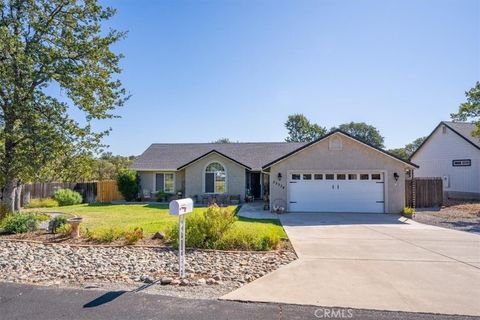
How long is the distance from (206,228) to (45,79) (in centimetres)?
761

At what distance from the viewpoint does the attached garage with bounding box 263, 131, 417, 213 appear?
15.8 m

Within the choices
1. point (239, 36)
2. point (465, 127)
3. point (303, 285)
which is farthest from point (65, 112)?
point (465, 127)

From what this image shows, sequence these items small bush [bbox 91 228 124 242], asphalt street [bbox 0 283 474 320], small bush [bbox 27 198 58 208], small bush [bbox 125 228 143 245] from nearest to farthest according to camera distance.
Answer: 1. asphalt street [bbox 0 283 474 320]
2. small bush [bbox 125 228 143 245]
3. small bush [bbox 91 228 124 242]
4. small bush [bbox 27 198 58 208]

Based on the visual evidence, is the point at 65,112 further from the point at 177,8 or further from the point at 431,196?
the point at 431,196

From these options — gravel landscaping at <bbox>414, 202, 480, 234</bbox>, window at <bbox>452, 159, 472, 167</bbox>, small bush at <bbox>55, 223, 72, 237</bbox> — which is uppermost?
window at <bbox>452, 159, 472, 167</bbox>

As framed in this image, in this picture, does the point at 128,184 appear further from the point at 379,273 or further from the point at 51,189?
the point at 379,273

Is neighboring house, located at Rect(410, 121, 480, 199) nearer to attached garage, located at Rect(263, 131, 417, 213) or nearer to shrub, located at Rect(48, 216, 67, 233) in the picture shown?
attached garage, located at Rect(263, 131, 417, 213)

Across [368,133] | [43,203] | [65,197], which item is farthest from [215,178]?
[368,133]

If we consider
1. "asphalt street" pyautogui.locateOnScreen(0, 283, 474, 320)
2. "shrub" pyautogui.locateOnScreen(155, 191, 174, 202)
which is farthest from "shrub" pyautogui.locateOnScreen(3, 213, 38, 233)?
"shrub" pyautogui.locateOnScreen(155, 191, 174, 202)

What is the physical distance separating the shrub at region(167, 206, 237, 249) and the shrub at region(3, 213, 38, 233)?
4929 millimetres

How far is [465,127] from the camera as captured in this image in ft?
83.6

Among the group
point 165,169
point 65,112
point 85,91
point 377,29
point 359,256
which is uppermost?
point 377,29

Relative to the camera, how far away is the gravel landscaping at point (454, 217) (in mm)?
12586

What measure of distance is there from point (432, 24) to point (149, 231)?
12644 mm
